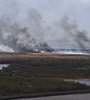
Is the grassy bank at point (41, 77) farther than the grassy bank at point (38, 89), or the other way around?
the grassy bank at point (41, 77)

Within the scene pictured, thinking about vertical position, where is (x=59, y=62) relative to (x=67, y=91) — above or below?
above

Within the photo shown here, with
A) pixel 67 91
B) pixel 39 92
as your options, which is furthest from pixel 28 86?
pixel 67 91

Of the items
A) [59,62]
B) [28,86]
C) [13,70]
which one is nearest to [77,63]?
[59,62]

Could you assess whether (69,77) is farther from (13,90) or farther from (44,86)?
(13,90)

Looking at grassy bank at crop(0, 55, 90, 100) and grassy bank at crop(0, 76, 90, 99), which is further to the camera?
grassy bank at crop(0, 55, 90, 100)

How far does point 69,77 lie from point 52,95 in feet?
28.6

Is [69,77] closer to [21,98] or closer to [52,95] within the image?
[52,95]

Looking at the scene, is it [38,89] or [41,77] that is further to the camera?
[41,77]

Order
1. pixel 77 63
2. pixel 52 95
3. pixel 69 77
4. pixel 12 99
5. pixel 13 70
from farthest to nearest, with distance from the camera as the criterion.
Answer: pixel 77 63
pixel 13 70
pixel 69 77
pixel 52 95
pixel 12 99

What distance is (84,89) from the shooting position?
15.2 meters

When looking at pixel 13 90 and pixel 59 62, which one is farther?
pixel 59 62

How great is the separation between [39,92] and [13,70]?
32.6 ft

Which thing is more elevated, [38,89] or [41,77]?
[41,77]

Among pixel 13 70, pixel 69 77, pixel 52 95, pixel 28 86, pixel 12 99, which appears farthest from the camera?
pixel 13 70
